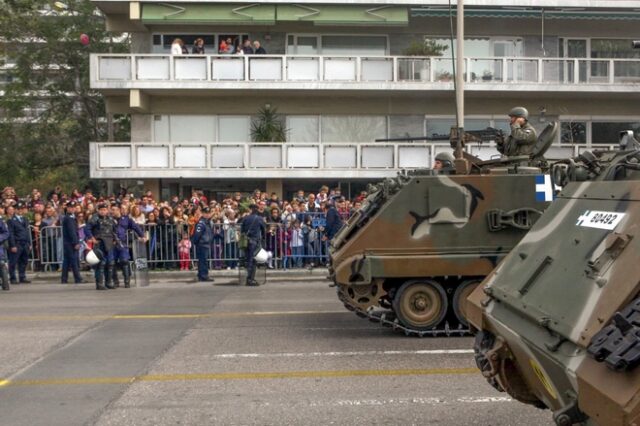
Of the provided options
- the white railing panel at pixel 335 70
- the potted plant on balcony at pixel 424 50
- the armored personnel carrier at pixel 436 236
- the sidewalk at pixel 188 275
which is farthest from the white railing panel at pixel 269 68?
the armored personnel carrier at pixel 436 236

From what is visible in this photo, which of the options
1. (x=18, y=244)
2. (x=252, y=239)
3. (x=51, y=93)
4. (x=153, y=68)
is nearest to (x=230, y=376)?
(x=252, y=239)

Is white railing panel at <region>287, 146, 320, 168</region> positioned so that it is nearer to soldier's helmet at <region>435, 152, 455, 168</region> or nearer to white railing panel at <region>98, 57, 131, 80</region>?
white railing panel at <region>98, 57, 131, 80</region>

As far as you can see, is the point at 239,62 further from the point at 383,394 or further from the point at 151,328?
the point at 383,394

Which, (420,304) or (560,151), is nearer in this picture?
(420,304)

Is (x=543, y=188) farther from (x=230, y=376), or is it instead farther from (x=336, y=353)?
(x=230, y=376)

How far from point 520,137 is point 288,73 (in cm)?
1595

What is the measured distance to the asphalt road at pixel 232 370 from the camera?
6.64m

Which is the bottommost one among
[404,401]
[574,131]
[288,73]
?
[404,401]

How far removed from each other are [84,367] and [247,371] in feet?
5.79

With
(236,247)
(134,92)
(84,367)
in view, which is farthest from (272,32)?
(84,367)

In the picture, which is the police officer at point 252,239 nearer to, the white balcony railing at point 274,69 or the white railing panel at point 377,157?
the white railing panel at point 377,157

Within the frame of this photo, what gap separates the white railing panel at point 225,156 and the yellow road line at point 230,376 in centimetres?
1790

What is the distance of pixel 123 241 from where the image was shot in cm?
1688

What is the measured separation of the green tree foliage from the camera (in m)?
32.9
